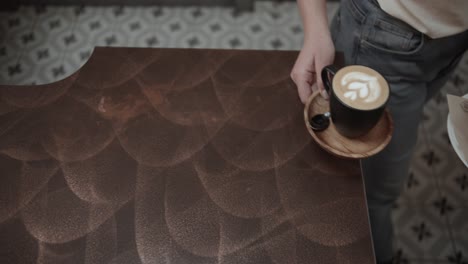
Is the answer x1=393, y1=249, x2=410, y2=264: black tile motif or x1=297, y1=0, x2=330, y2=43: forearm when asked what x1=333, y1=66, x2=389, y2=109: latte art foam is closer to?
x1=297, y1=0, x2=330, y2=43: forearm

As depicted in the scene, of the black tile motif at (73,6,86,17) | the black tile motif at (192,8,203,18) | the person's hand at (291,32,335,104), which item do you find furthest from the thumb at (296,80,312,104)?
the black tile motif at (73,6,86,17)

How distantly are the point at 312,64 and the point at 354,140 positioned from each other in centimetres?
23

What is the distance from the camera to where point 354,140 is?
88cm

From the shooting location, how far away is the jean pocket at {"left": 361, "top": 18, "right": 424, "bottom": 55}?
975 millimetres

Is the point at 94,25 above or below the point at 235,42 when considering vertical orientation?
above

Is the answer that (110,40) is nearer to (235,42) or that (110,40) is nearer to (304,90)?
(235,42)

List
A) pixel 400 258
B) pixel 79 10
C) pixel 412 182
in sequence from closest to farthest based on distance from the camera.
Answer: pixel 400 258 < pixel 412 182 < pixel 79 10

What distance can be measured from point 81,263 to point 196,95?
46 cm

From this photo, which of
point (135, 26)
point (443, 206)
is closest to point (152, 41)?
point (135, 26)

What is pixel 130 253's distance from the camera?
0.79 m

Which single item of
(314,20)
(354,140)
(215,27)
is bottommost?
(215,27)

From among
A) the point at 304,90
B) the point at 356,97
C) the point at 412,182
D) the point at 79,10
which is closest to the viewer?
the point at 356,97

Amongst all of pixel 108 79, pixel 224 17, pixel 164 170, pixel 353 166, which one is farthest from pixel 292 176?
pixel 224 17

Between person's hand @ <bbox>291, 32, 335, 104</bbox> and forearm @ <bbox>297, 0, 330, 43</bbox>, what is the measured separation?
19 mm
